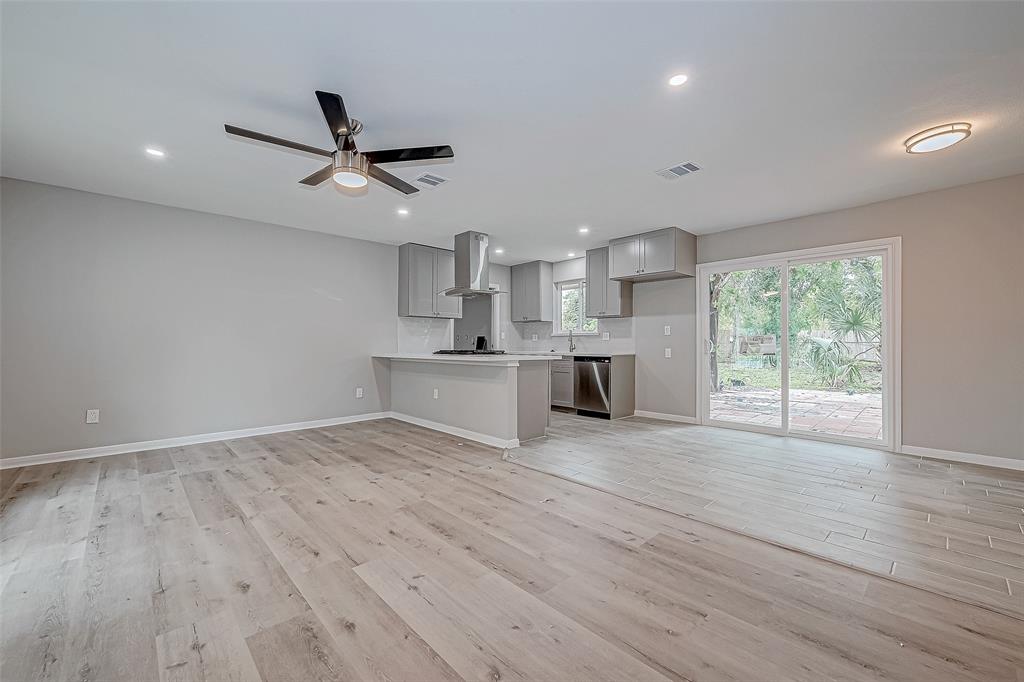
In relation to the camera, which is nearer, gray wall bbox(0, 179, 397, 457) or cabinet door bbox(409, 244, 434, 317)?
gray wall bbox(0, 179, 397, 457)

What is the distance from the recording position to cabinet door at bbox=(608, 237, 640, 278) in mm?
5676

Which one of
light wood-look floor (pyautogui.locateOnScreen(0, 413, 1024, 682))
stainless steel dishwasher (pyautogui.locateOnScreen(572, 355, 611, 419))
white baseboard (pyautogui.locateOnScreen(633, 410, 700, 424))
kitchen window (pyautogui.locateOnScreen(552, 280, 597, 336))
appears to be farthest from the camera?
kitchen window (pyautogui.locateOnScreen(552, 280, 597, 336))

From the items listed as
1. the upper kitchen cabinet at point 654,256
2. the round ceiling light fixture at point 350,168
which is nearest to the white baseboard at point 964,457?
the upper kitchen cabinet at point 654,256

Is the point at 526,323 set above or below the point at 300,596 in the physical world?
above

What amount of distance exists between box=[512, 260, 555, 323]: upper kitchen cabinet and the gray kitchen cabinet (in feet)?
3.61

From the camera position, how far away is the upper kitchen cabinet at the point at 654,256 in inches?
209

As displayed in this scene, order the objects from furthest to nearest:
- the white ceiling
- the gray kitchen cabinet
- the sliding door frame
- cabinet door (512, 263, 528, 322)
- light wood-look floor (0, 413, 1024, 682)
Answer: cabinet door (512, 263, 528, 322)
the gray kitchen cabinet
the sliding door frame
the white ceiling
light wood-look floor (0, 413, 1024, 682)

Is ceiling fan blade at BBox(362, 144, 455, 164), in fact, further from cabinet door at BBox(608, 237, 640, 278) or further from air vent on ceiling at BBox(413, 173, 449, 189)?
cabinet door at BBox(608, 237, 640, 278)

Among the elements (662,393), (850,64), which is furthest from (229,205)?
(662,393)

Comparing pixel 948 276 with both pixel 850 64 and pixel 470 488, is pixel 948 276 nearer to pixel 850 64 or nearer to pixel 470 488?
pixel 850 64

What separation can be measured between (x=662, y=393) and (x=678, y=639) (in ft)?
15.4

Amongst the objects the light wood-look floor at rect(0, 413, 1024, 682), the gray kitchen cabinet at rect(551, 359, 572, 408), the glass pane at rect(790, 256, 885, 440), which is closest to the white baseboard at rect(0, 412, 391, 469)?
the light wood-look floor at rect(0, 413, 1024, 682)

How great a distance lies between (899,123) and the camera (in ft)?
9.05

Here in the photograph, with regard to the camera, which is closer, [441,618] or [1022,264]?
[441,618]
